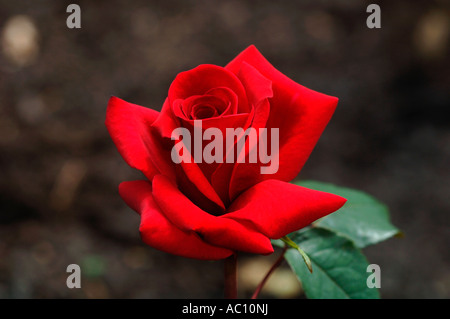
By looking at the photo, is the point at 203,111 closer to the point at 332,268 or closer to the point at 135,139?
the point at 135,139

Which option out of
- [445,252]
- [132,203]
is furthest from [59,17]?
[445,252]

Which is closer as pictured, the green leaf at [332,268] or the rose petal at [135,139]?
the rose petal at [135,139]

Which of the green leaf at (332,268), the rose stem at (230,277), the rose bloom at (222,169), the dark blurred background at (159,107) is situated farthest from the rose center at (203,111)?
the dark blurred background at (159,107)

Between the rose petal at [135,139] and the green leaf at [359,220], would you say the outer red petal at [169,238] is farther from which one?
the green leaf at [359,220]

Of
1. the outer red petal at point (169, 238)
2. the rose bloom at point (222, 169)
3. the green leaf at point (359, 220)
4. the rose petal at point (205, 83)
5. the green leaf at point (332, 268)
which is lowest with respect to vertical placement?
the green leaf at point (332, 268)

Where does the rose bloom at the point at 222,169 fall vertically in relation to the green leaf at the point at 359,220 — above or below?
above

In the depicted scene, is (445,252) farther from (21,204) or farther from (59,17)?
(59,17)

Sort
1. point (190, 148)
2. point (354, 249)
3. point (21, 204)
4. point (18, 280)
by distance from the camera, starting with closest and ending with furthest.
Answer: point (190, 148), point (354, 249), point (18, 280), point (21, 204)
